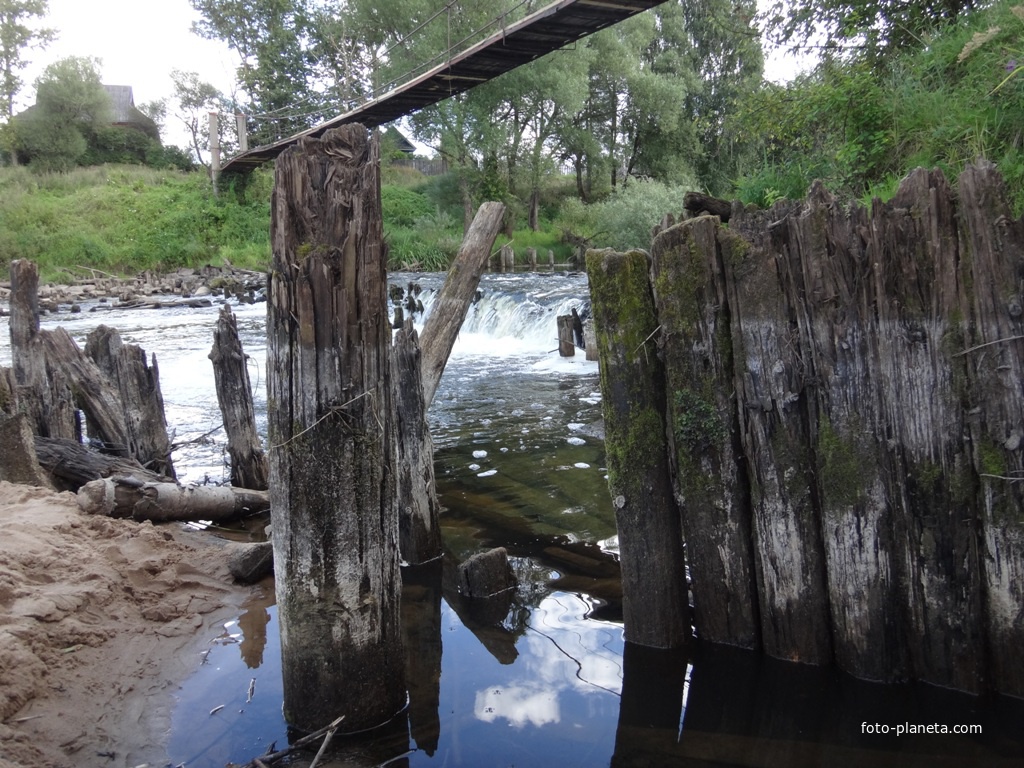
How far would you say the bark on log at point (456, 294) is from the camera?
627 cm

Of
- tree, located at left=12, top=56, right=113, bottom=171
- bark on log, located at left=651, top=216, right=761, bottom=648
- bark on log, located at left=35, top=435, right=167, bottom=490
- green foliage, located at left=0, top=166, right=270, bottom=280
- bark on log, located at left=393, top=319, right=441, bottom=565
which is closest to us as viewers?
bark on log, located at left=651, top=216, right=761, bottom=648

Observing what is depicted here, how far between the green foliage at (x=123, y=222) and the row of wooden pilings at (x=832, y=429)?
118 feet

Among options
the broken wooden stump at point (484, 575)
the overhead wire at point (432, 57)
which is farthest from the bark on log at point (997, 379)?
the overhead wire at point (432, 57)

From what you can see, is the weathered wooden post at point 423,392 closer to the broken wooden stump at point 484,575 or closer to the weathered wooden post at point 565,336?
the broken wooden stump at point 484,575

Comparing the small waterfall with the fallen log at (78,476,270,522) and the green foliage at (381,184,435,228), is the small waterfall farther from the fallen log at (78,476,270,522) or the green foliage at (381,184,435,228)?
the green foliage at (381,184,435,228)

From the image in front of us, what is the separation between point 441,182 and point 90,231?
59.3 feet

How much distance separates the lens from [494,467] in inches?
334

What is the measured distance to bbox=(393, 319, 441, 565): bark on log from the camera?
18.5 feet

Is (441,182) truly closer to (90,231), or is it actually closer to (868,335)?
(90,231)

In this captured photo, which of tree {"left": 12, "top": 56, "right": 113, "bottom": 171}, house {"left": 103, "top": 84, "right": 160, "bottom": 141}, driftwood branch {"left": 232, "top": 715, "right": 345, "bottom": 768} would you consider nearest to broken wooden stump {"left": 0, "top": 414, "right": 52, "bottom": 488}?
driftwood branch {"left": 232, "top": 715, "right": 345, "bottom": 768}

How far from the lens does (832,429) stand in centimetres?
382

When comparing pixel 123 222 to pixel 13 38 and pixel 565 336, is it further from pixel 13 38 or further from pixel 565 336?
pixel 565 336

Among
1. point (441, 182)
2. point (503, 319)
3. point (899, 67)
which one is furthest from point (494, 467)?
point (441, 182)

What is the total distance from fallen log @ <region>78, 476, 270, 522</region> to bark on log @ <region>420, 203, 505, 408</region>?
200 centimetres
